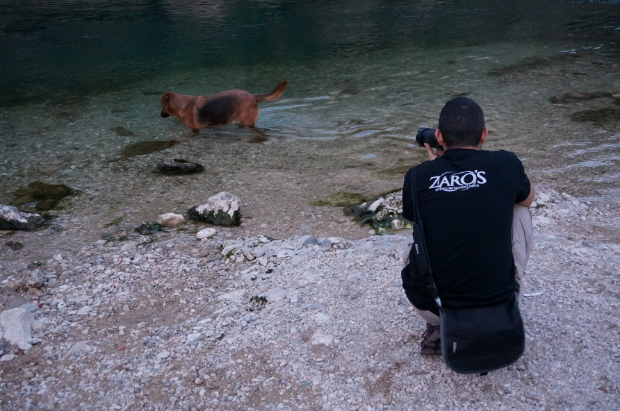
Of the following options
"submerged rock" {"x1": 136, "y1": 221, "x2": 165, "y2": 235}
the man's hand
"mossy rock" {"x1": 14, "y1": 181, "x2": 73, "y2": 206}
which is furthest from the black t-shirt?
"mossy rock" {"x1": 14, "y1": 181, "x2": 73, "y2": 206}

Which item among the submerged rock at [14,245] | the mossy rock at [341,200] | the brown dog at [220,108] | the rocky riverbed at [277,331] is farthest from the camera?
the brown dog at [220,108]

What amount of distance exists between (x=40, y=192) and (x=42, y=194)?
0.07 m

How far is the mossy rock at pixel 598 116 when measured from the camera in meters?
7.78

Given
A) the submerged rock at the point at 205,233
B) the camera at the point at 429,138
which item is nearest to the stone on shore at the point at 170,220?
the submerged rock at the point at 205,233

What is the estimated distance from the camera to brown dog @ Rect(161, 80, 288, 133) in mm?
8008

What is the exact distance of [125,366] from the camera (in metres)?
3.10

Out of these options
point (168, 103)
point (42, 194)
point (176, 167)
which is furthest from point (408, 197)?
point (168, 103)

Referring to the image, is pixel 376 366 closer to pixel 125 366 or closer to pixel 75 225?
pixel 125 366

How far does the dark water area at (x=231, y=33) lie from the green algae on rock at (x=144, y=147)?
3.48m

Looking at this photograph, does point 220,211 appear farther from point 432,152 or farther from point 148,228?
point 432,152

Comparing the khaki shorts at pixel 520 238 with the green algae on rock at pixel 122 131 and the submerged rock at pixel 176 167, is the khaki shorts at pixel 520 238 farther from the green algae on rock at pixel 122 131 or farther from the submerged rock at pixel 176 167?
the green algae on rock at pixel 122 131

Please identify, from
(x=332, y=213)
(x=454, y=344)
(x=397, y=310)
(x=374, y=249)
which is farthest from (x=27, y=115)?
(x=454, y=344)

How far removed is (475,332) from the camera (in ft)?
8.11

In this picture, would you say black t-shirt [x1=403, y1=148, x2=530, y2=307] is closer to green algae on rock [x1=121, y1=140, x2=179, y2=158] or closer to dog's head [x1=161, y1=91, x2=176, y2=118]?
green algae on rock [x1=121, y1=140, x2=179, y2=158]
